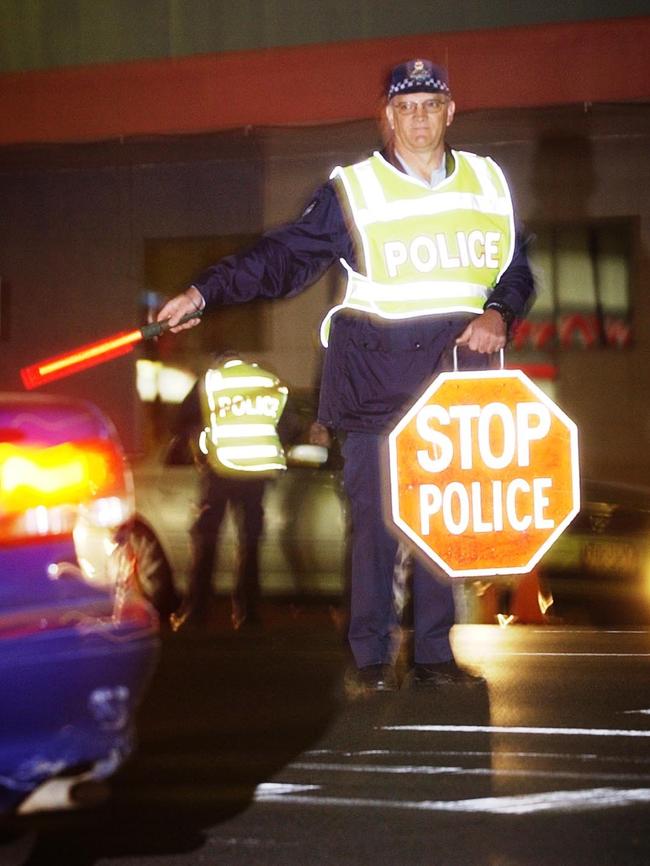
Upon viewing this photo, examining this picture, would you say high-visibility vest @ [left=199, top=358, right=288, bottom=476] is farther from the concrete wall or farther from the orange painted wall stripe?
the concrete wall

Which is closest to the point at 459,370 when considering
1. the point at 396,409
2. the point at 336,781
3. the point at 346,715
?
the point at 396,409

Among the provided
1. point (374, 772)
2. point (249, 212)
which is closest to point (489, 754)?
point (374, 772)

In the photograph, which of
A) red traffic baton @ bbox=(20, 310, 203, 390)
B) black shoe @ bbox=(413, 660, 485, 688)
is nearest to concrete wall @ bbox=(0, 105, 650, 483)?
black shoe @ bbox=(413, 660, 485, 688)

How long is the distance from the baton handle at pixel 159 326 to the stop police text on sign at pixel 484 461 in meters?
0.86

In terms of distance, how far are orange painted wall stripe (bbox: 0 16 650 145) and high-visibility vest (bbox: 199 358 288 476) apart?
7.85 m

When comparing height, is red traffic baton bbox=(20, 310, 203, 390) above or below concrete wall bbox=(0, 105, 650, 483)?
below

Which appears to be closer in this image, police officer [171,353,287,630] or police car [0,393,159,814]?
police car [0,393,159,814]

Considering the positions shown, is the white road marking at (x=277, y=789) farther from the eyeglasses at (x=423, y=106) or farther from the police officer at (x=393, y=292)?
the eyeglasses at (x=423, y=106)

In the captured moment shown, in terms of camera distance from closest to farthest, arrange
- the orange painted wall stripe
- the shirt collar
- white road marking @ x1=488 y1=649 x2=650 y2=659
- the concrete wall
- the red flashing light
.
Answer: the red flashing light → the shirt collar → white road marking @ x1=488 y1=649 x2=650 y2=659 → the orange painted wall stripe → the concrete wall

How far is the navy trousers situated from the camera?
5691 millimetres

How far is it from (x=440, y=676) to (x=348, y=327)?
4.31 ft

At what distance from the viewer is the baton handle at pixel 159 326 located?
5.17 metres

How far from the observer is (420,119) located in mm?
5672

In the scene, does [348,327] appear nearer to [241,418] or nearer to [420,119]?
[420,119]
